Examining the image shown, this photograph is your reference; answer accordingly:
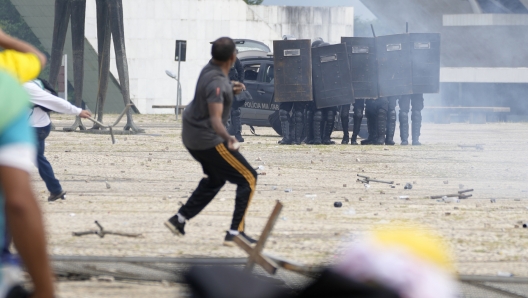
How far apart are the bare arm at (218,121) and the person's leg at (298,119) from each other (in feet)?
35.5

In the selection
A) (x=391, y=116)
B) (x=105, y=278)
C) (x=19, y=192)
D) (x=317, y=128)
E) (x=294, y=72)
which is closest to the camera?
(x=19, y=192)

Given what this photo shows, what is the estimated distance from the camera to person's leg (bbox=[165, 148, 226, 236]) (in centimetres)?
683

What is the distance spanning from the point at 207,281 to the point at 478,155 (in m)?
15.2

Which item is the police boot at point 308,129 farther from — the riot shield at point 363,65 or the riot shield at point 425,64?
the riot shield at point 425,64

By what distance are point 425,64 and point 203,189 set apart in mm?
11534

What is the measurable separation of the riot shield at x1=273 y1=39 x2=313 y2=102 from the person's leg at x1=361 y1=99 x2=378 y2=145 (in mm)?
1290

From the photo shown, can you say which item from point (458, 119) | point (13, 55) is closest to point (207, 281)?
point (13, 55)

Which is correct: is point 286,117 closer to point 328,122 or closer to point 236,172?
point 328,122

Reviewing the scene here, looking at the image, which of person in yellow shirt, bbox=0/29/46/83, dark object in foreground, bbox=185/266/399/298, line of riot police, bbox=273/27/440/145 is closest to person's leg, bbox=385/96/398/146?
line of riot police, bbox=273/27/440/145

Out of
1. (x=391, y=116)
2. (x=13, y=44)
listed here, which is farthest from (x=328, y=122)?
(x=13, y=44)

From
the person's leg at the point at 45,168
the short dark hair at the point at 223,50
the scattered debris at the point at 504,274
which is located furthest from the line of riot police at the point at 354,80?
the scattered debris at the point at 504,274

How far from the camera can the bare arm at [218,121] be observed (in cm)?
659

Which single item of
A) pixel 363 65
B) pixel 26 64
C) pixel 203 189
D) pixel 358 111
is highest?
pixel 26 64

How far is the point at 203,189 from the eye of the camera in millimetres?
6961
